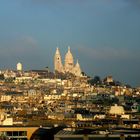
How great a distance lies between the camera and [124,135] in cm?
3462

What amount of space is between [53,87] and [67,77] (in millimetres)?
17480

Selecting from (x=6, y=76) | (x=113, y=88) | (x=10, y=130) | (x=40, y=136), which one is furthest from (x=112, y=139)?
(x=6, y=76)

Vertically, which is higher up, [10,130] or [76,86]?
[76,86]

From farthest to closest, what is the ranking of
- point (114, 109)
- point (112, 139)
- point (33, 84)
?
point (33, 84)
point (114, 109)
point (112, 139)

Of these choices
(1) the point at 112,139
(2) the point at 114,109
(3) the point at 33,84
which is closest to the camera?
(1) the point at 112,139

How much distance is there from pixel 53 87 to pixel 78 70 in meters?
31.6

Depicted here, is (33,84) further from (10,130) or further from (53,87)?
(10,130)

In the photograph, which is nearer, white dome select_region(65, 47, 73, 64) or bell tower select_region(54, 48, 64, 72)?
white dome select_region(65, 47, 73, 64)

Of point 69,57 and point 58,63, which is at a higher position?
point 69,57

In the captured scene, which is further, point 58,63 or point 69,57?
point 58,63

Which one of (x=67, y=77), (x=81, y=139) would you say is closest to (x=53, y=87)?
(x=67, y=77)

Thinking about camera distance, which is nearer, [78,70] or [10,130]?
[10,130]

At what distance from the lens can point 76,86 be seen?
162m

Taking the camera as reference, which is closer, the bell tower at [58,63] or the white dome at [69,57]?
the white dome at [69,57]
